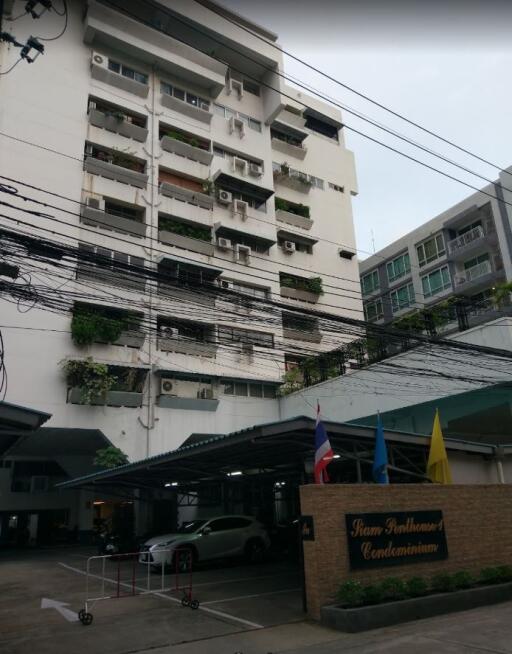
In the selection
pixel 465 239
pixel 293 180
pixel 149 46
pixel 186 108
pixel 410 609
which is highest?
pixel 149 46

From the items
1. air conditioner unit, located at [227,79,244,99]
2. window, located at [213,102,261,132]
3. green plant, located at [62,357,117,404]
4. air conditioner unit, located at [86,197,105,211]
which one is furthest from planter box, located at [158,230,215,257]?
air conditioner unit, located at [227,79,244,99]

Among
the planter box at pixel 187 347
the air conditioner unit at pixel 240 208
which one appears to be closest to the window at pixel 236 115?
the air conditioner unit at pixel 240 208

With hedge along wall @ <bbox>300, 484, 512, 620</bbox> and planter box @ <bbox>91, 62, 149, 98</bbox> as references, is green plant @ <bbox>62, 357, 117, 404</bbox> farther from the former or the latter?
planter box @ <bbox>91, 62, 149, 98</bbox>

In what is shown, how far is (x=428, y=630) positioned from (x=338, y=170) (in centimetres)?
3745

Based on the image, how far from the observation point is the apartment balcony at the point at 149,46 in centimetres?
3136

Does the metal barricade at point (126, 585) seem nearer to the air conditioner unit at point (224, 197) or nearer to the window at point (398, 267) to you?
the air conditioner unit at point (224, 197)

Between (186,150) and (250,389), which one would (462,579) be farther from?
(186,150)

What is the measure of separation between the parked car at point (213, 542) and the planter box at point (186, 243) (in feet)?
53.5

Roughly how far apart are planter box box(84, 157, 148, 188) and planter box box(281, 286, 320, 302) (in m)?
10.7

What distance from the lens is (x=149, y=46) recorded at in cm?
3300

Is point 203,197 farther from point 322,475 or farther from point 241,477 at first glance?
point 322,475

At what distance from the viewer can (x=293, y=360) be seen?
1324 inches

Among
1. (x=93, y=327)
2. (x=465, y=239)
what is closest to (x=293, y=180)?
(x=465, y=239)

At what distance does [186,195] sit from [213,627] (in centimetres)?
2589
